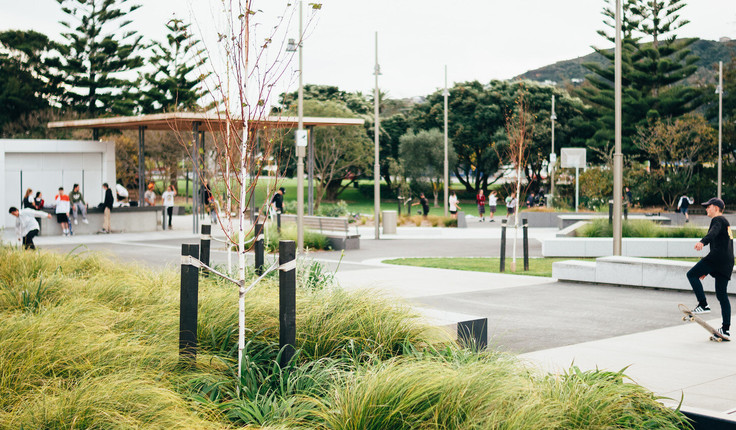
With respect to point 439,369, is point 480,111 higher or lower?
higher

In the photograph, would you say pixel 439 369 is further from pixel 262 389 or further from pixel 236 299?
pixel 236 299

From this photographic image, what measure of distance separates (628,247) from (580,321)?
860 centimetres

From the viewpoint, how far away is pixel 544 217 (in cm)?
3378

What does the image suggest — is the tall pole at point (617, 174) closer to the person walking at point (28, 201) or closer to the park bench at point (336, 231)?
the park bench at point (336, 231)

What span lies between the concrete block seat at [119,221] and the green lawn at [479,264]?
1482cm

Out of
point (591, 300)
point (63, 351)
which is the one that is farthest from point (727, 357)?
point (63, 351)

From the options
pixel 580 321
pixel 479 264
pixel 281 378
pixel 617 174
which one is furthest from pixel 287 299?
pixel 479 264

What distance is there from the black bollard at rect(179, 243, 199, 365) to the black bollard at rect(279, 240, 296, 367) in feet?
2.10

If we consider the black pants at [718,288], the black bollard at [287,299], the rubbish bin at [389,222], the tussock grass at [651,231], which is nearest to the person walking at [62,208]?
the rubbish bin at [389,222]

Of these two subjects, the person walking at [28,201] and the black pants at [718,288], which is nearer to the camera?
the black pants at [718,288]

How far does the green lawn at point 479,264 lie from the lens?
616 inches

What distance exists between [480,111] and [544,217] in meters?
30.2

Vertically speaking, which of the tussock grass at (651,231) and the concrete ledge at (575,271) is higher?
the tussock grass at (651,231)

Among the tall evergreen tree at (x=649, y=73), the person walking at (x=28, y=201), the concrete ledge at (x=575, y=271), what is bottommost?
the concrete ledge at (x=575, y=271)
